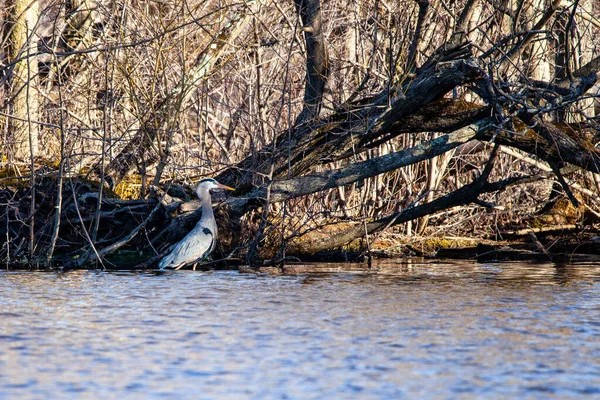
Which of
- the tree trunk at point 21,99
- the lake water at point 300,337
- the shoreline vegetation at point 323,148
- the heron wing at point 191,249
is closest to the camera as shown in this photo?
the lake water at point 300,337

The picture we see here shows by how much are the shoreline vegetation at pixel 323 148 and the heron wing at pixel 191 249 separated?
0.30 metres

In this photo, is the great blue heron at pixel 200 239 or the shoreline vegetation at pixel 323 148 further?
the great blue heron at pixel 200 239

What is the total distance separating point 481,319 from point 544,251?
4.48m

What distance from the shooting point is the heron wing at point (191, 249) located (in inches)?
356

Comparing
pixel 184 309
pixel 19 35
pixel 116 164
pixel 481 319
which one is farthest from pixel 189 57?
pixel 481 319

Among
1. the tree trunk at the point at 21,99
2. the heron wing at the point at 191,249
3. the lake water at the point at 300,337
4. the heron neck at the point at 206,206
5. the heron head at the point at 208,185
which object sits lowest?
the lake water at the point at 300,337

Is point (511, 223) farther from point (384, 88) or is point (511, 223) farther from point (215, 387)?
point (215, 387)

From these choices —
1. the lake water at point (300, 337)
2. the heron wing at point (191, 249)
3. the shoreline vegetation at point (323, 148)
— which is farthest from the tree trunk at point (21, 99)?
the lake water at point (300, 337)

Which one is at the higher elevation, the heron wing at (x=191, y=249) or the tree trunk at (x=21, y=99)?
the tree trunk at (x=21, y=99)

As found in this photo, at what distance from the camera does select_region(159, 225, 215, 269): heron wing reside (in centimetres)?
904

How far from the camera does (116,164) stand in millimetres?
10273

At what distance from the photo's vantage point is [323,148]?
9.21 metres

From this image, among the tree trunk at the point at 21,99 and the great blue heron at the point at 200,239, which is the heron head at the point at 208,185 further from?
the tree trunk at the point at 21,99

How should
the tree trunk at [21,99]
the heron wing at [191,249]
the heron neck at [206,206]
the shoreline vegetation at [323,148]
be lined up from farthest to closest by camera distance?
the tree trunk at [21,99], the heron neck at [206,206], the heron wing at [191,249], the shoreline vegetation at [323,148]
